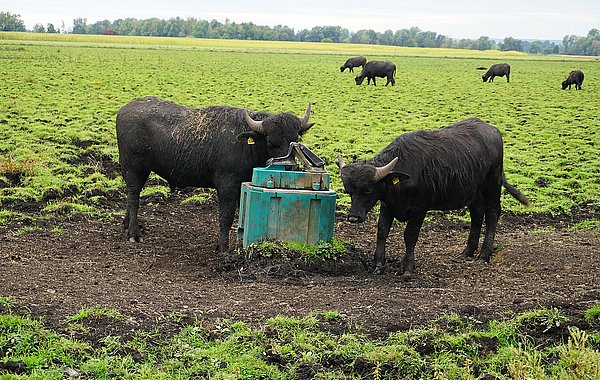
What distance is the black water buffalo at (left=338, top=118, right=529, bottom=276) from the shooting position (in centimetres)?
975

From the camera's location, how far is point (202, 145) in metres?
11.4

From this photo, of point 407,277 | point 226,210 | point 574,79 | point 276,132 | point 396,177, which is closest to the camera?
point 396,177

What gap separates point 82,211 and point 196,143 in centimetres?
316

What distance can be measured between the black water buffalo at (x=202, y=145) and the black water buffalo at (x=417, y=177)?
4.79ft

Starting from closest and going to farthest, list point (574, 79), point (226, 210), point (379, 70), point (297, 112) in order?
1. point (226, 210)
2. point (297, 112)
3. point (574, 79)
4. point (379, 70)

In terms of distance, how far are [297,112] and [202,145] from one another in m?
16.1

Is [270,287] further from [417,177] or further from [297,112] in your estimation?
[297,112]

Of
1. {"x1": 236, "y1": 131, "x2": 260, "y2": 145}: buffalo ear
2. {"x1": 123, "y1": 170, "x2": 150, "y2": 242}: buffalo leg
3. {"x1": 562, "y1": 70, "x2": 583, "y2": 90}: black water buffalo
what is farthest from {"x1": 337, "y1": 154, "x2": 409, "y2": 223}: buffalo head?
{"x1": 562, "y1": 70, "x2": 583, "y2": 90}: black water buffalo

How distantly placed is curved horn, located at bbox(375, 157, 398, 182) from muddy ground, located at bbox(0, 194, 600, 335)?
1.29 m

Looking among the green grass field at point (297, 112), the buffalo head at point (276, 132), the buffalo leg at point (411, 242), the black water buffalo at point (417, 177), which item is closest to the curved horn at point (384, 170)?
the black water buffalo at point (417, 177)

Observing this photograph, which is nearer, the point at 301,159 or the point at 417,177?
the point at 417,177

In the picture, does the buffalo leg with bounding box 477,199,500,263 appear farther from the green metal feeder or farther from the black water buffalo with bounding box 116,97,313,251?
the black water buffalo with bounding box 116,97,313,251

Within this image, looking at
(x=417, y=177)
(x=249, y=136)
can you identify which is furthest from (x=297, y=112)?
(x=417, y=177)

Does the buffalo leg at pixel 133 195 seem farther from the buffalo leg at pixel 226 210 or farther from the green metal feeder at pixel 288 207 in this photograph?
the green metal feeder at pixel 288 207
